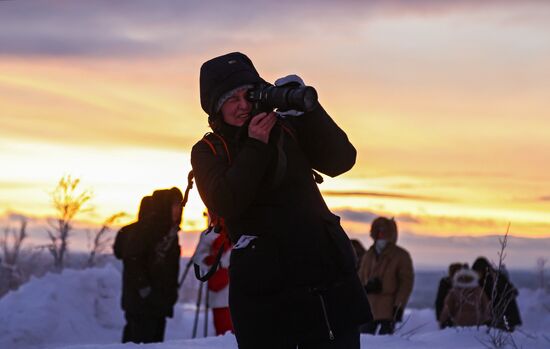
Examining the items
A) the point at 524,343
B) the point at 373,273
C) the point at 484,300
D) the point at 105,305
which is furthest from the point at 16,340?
the point at 524,343

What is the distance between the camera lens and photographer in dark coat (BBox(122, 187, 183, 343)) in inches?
345

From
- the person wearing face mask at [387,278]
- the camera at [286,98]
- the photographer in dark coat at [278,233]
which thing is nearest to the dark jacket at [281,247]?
the photographer in dark coat at [278,233]

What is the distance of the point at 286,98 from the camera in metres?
3.53

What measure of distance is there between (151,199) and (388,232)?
3100mm

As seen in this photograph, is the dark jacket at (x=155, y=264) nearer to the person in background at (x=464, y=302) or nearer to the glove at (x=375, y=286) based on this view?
the glove at (x=375, y=286)

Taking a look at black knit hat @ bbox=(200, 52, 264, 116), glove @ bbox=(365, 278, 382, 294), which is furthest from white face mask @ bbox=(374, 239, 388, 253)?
black knit hat @ bbox=(200, 52, 264, 116)

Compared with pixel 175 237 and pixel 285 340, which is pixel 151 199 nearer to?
pixel 175 237

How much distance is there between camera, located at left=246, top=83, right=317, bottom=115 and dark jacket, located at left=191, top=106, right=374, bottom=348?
0.13m

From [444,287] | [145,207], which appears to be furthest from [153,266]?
[444,287]

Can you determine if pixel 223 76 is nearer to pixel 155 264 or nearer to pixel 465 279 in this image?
pixel 155 264

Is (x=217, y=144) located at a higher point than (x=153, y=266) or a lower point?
higher

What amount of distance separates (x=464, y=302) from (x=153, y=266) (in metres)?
3.90

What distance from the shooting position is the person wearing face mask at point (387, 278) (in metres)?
10.8

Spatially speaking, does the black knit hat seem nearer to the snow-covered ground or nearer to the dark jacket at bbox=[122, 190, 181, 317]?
the dark jacket at bbox=[122, 190, 181, 317]
